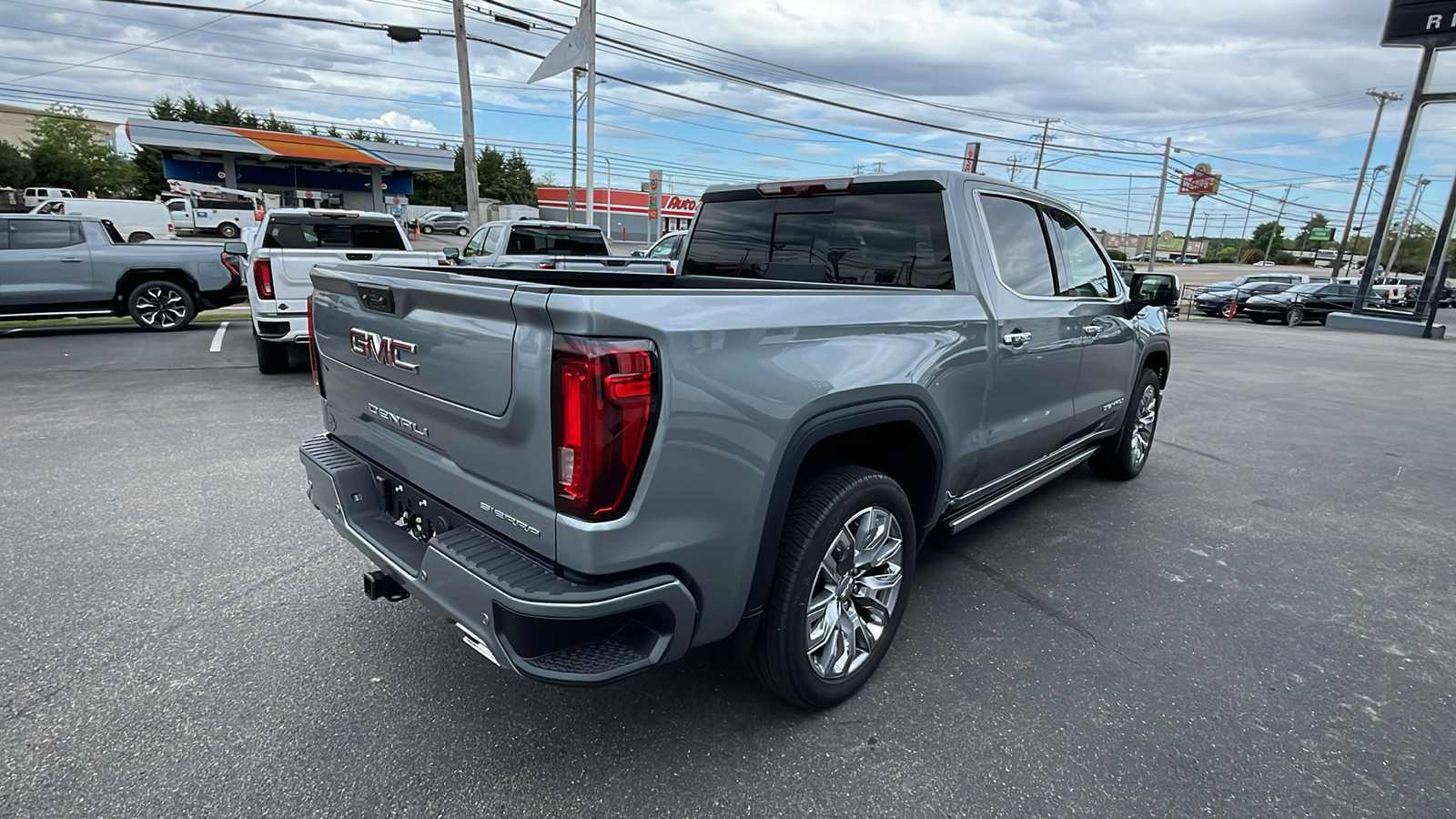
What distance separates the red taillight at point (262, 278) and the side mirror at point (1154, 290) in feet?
24.8

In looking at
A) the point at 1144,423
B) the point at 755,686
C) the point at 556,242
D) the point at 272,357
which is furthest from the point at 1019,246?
the point at 556,242

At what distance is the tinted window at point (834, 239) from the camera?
10.6 feet

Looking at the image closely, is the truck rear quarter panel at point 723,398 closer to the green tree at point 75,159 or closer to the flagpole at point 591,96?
the flagpole at point 591,96

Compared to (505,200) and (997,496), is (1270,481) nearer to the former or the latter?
(997,496)

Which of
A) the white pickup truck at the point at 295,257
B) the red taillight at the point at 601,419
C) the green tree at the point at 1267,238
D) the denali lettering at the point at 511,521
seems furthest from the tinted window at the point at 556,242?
the green tree at the point at 1267,238

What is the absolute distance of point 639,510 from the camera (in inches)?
73.0

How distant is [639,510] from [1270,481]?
5634 mm

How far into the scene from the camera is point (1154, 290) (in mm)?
4562

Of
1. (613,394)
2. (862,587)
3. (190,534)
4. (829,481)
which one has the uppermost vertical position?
(613,394)

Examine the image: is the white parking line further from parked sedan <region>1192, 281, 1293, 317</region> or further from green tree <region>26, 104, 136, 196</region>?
green tree <region>26, 104, 136, 196</region>

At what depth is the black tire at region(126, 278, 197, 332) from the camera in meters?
10.4

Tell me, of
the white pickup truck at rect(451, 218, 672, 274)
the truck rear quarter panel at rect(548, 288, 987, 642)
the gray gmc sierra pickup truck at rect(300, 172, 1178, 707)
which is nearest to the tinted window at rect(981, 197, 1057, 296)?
the gray gmc sierra pickup truck at rect(300, 172, 1178, 707)

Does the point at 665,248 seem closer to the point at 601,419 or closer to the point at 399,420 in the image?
the point at 399,420

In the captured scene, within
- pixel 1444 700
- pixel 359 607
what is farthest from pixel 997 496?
pixel 359 607
